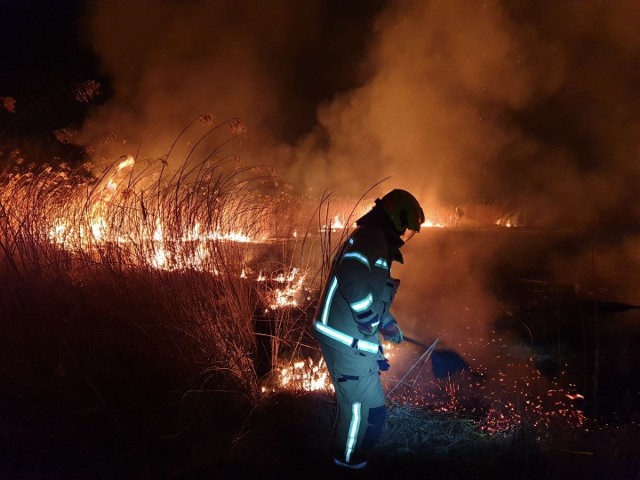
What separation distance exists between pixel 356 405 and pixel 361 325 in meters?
0.59

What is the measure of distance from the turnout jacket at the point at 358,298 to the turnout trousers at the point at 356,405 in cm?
2

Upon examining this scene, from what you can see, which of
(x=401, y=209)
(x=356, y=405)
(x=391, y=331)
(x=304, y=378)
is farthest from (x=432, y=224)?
(x=356, y=405)

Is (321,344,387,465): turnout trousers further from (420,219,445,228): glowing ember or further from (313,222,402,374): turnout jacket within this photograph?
(420,219,445,228): glowing ember

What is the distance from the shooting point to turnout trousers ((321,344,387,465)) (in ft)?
9.28

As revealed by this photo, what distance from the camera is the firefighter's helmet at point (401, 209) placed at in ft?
9.61

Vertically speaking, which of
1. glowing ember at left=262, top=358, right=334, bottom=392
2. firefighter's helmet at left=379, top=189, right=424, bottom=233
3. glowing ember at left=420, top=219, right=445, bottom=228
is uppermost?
glowing ember at left=420, top=219, right=445, bottom=228

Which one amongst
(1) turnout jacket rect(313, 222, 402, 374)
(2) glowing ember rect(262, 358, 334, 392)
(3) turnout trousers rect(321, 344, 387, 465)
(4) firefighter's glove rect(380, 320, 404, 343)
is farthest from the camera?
(2) glowing ember rect(262, 358, 334, 392)

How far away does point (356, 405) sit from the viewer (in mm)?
2854

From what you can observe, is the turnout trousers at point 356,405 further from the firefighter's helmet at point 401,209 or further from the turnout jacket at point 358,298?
the firefighter's helmet at point 401,209

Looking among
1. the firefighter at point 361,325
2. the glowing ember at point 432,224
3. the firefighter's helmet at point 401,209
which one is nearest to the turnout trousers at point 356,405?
the firefighter at point 361,325

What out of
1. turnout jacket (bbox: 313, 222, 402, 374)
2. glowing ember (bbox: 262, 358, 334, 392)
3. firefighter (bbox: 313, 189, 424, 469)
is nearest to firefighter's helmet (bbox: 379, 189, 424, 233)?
firefighter (bbox: 313, 189, 424, 469)

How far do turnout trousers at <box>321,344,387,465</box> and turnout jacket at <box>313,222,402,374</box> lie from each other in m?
0.02

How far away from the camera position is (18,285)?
4.63 meters

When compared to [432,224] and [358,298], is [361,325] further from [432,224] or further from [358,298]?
[432,224]
